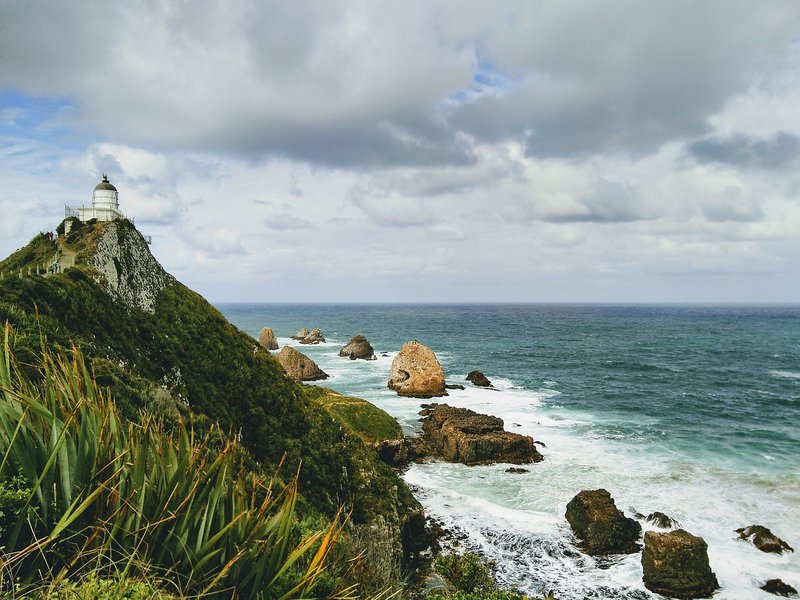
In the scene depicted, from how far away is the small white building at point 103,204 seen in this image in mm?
30653

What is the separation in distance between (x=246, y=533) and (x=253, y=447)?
12.1 metres

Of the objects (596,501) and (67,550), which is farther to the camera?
(596,501)

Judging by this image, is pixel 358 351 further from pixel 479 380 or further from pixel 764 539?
pixel 764 539

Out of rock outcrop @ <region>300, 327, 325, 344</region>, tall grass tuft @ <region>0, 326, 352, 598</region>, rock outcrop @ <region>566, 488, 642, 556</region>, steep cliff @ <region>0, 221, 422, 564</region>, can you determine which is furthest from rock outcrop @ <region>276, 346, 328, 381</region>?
tall grass tuft @ <region>0, 326, 352, 598</region>

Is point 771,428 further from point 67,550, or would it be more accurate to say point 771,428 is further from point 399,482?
point 67,550

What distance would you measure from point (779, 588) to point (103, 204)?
40.2m

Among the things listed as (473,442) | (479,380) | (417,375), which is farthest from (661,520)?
(479,380)

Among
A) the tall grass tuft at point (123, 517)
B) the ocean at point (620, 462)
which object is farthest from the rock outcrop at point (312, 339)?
the tall grass tuft at point (123, 517)

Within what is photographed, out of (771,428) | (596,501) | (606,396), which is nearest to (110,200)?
(596,501)

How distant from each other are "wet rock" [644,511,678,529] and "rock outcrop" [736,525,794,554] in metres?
2.60

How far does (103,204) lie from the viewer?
31188mm

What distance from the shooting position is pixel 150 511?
5.12 metres

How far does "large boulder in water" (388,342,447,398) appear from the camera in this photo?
1885 inches

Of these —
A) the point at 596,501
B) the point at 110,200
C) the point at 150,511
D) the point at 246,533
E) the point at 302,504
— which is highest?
the point at 110,200
